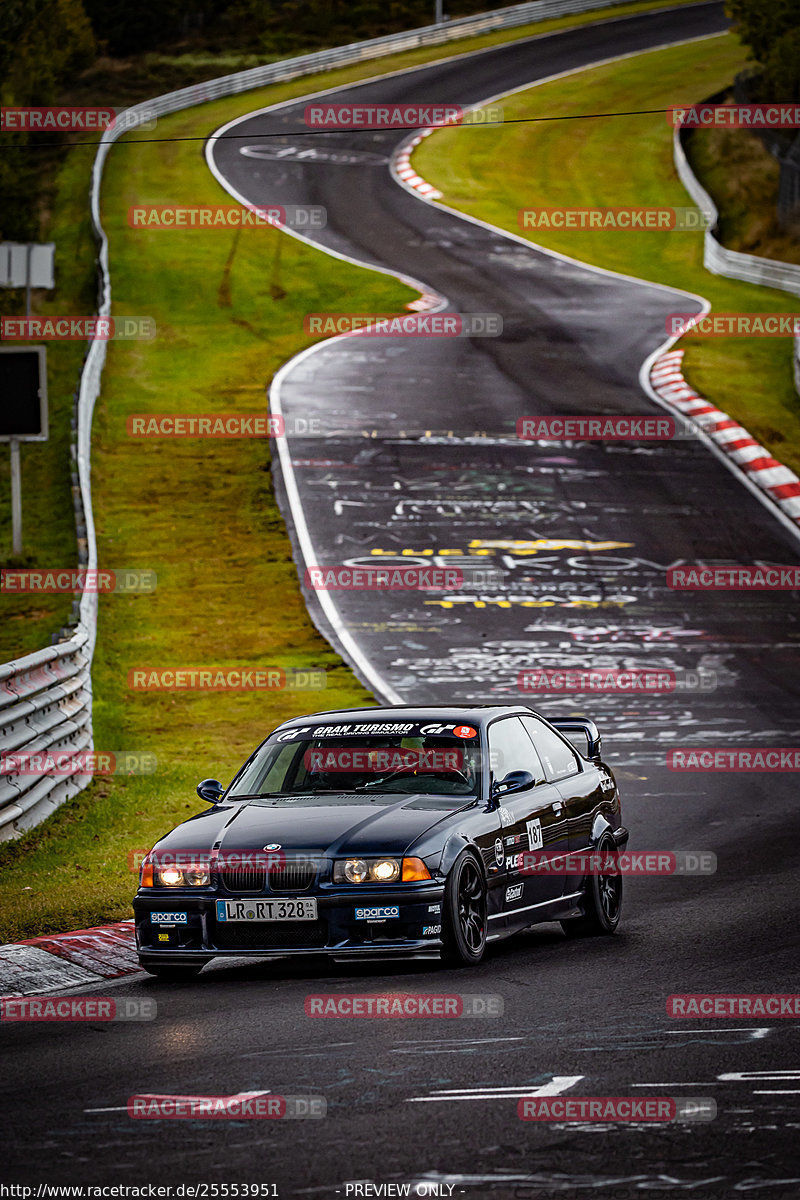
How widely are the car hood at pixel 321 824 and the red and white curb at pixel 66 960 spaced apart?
0.78 meters

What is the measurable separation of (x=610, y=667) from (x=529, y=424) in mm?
11451

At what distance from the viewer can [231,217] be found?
49.2 meters

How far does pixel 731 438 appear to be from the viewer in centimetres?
3038

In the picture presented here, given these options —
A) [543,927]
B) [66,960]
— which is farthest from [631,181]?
[66,960]

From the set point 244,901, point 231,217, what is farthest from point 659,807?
point 231,217

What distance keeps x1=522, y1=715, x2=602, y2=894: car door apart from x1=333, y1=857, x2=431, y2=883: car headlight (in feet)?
5.94
